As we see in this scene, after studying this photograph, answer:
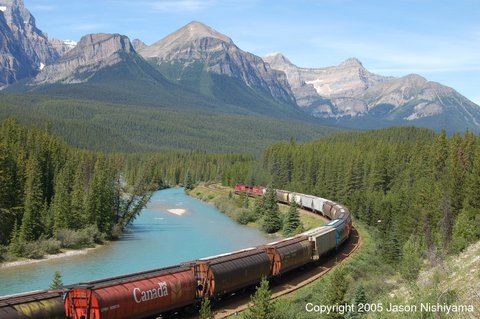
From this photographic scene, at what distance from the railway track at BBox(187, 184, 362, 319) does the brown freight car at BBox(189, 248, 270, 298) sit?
1160 millimetres

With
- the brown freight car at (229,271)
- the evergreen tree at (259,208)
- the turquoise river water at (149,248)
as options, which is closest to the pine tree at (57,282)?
the brown freight car at (229,271)

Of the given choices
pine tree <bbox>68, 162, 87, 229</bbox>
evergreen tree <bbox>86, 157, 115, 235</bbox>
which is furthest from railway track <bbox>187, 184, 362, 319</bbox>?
pine tree <bbox>68, 162, 87, 229</bbox>

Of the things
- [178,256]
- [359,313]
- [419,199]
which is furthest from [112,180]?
[359,313]

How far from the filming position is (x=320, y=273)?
174 feet

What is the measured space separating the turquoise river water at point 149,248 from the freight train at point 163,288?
23.2m

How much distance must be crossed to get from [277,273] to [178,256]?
94.7ft

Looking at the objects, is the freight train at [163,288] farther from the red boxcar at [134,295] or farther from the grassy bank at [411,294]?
the grassy bank at [411,294]

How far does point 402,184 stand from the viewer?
11212 cm

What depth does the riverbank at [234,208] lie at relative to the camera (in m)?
96.7

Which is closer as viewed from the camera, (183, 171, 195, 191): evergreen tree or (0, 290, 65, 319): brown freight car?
(0, 290, 65, 319): brown freight car

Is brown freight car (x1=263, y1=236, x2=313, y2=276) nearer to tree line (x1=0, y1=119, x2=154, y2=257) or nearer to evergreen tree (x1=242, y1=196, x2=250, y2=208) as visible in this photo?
tree line (x1=0, y1=119, x2=154, y2=257)

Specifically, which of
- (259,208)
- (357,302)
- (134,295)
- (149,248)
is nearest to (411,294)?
(357,302)

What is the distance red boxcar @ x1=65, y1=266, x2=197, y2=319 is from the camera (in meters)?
29.4

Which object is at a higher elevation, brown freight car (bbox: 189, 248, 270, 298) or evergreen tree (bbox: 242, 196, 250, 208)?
brown freight car (bbox: 189, 248, 270, 298)
